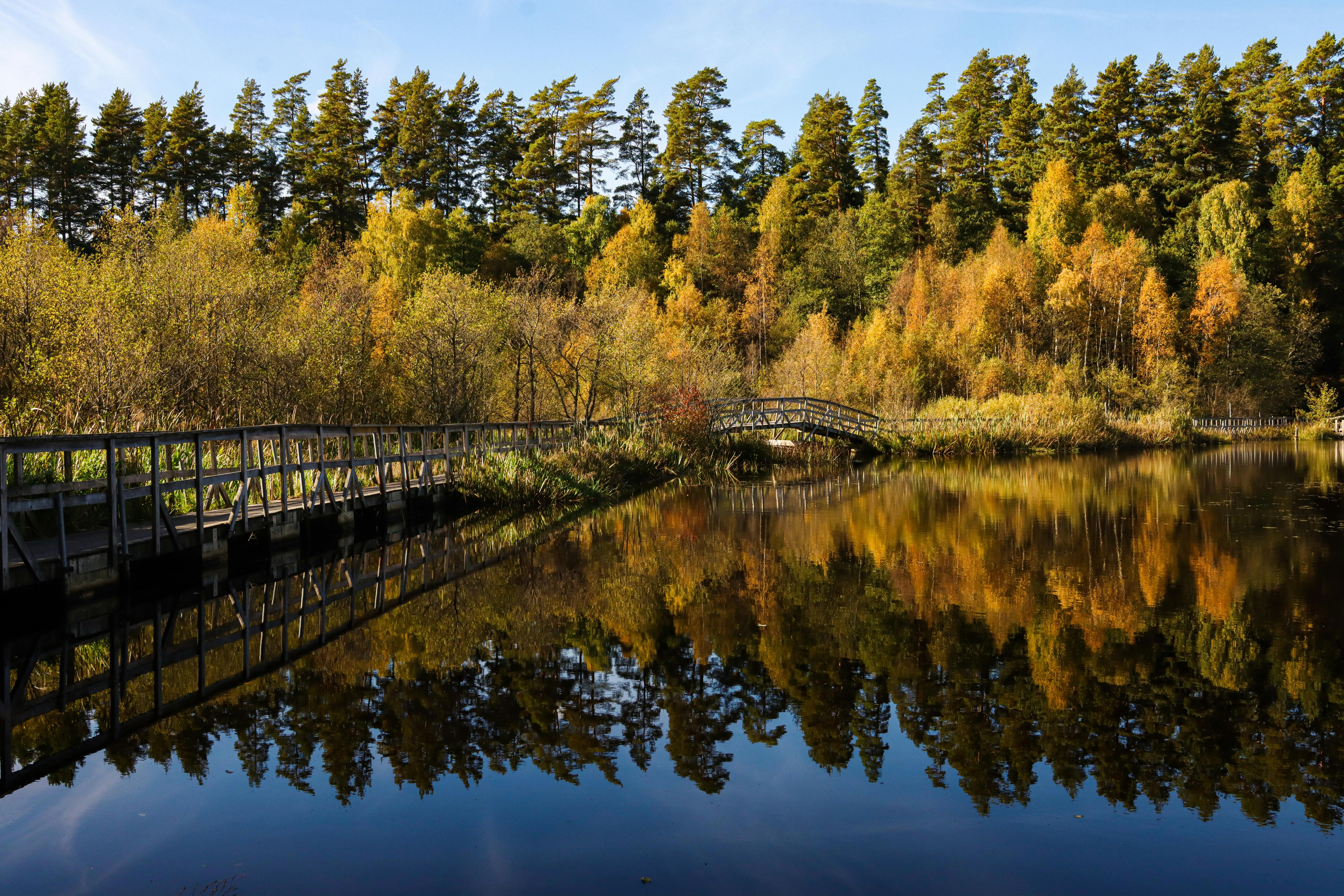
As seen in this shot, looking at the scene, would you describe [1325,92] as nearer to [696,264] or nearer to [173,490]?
[696,264]

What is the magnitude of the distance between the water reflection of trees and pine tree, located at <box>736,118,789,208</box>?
63568 mm

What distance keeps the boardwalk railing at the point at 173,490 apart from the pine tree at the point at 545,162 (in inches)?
1987

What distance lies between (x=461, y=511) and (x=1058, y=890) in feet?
53.5

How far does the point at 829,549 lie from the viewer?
14031 millimetres

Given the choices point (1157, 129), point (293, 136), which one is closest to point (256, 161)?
point (293, 136)

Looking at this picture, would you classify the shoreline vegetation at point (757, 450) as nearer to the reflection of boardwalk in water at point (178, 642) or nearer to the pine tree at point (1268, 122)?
the reflection of boardwalk in water at point (178, 642)

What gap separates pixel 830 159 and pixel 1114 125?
738 inches

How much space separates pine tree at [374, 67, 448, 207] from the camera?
66062mm

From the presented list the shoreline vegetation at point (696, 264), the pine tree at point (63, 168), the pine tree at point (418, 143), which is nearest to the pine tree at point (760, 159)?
the shoreline vegetation at point (696, 264)

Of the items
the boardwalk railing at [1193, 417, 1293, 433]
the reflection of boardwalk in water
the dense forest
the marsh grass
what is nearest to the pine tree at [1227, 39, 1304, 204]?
the dense forest

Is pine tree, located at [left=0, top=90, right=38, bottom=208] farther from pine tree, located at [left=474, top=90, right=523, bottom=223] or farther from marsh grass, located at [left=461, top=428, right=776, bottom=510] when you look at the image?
marsh grass, located at [left=461, top=428, right=776, bottom=510]

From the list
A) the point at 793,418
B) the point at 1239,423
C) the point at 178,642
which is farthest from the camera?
the point at 1239,423

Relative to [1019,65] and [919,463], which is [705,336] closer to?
[919,463]

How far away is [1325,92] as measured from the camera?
201ft
